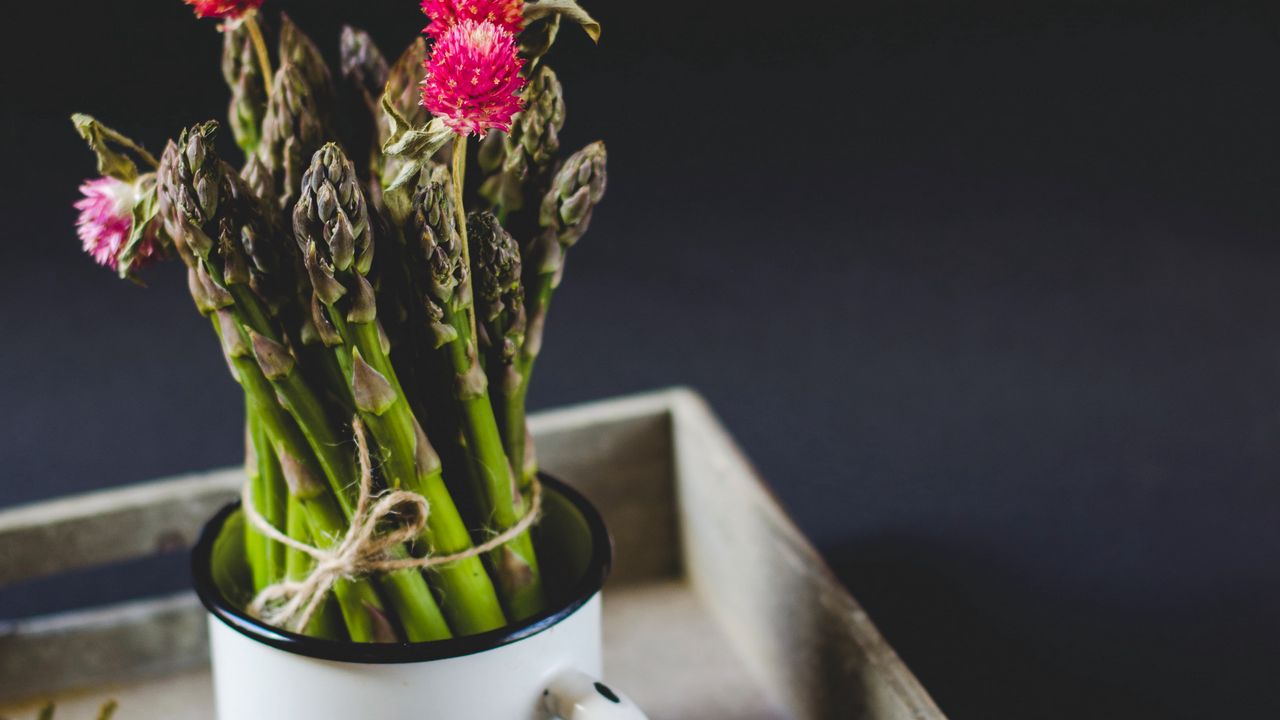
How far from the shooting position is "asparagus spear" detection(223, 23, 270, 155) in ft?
1.60

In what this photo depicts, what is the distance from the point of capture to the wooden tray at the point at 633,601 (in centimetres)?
57

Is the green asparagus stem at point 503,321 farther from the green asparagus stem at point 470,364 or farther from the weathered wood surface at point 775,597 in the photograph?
the weathered wood surface at point 775,597

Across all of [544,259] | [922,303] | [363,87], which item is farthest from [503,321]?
[922,303]

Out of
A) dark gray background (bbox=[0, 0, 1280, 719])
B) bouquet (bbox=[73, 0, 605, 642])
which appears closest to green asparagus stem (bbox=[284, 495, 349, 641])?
bouquet (bbox=[73, 0, 605, 642])

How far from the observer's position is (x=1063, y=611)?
2.59ft

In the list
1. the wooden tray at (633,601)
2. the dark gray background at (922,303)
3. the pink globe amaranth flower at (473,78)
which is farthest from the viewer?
the dark gray background at (922,303)

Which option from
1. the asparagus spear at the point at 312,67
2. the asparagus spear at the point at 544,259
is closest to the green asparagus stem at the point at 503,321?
the asparagus spear at the point at 544,259

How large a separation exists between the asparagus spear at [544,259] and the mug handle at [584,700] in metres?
0.09

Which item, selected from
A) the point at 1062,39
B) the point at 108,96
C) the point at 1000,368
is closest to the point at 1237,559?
the point at 1000,368

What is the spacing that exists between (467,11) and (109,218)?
16 cm

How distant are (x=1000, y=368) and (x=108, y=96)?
97cm

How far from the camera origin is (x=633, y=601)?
0.67m

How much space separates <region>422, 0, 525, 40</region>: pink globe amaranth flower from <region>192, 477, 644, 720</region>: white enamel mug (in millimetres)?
200

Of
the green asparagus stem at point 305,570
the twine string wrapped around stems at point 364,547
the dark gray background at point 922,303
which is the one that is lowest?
the dark gray background at point 922,303
